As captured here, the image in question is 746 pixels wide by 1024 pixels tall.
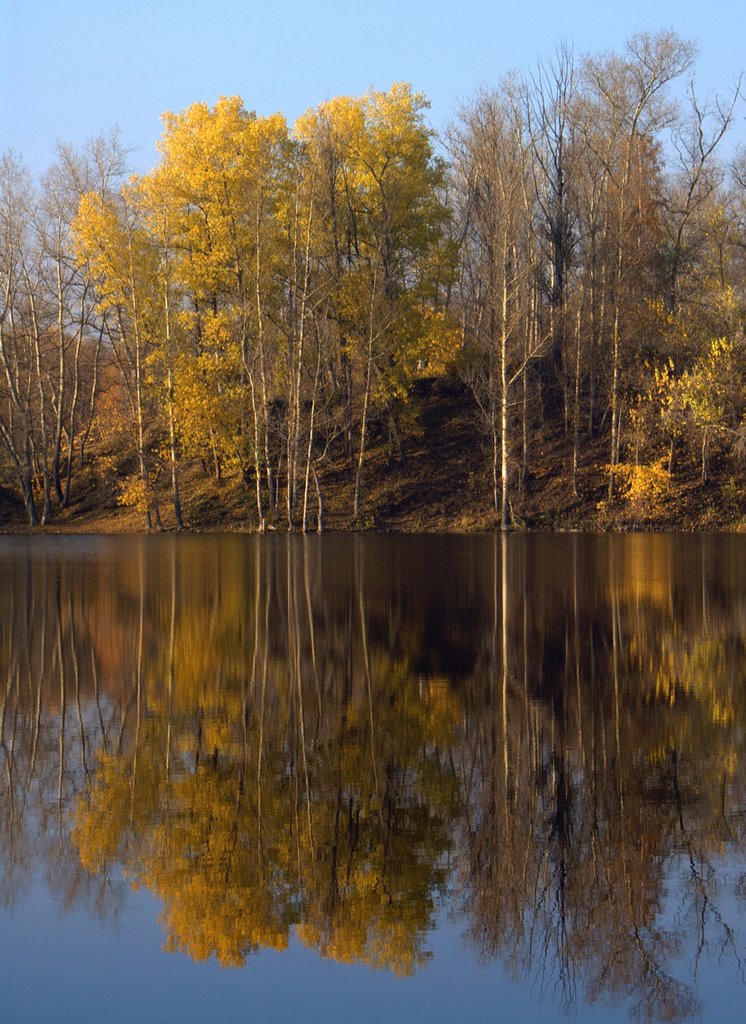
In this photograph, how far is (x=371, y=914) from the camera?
536 centimetres

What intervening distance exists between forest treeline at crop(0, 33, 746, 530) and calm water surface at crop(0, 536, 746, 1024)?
2916 centimetres

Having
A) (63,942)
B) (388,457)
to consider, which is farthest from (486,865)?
(388,457)

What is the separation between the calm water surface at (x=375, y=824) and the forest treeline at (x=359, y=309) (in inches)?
1148

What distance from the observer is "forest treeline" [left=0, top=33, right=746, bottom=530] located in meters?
43.4

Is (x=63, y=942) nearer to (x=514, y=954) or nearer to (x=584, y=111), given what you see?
(x=514, y=954)

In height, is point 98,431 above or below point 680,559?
above

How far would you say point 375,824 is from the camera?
262 inches

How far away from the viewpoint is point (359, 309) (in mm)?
45562

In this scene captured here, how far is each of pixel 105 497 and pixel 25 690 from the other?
4036 cm

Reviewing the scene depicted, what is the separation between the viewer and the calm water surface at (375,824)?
15.9 ft

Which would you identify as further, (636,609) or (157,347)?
(157,347)

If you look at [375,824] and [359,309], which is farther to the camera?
[359,309]

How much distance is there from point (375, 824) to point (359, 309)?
1578 inches

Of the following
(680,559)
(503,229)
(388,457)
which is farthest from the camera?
(388,457)
